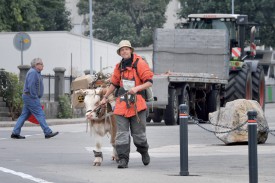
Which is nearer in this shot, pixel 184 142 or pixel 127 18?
pixel 184 142

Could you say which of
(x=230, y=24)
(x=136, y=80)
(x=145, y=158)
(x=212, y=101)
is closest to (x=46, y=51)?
(x=230, y=24)

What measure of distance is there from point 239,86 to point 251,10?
37.4 metres

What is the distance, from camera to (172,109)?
31.2 metres

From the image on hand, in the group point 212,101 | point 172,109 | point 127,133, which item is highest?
point 127,133

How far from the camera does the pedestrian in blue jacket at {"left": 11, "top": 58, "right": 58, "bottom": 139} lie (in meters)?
24.3

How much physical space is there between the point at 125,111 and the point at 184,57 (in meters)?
17.8

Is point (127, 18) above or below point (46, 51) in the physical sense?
above

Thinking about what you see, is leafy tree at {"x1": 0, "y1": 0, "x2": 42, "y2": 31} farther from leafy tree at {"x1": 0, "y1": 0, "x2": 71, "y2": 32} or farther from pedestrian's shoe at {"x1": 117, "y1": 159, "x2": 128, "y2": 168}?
pedestrian's shoe at {"x1": 117, "y1": 159, "x2": 128, "y2": 168}

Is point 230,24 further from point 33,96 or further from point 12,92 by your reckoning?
point 33,96

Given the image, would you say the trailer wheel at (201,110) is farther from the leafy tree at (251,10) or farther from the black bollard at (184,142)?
the leafy tree at (251,10)

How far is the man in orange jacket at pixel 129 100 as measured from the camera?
53.4 ft

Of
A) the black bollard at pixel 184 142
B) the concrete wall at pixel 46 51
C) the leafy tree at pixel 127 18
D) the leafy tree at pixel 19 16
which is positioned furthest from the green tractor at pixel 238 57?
the leafy tree at pixel 127 18

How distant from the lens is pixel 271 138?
2467 centimetres

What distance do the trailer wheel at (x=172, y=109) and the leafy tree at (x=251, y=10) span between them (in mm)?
39692
